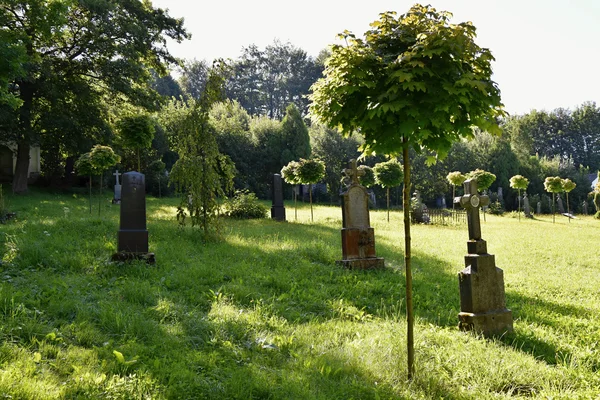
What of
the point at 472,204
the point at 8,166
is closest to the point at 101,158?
the point at 472,204

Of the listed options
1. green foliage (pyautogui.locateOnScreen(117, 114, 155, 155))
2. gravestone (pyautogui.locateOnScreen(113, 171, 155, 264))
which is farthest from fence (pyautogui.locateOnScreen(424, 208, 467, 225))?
gravestone (pyautogui.locateOnScreen(113, 171, 155, 264))

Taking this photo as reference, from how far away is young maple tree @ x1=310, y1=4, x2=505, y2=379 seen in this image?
3359 millimetres

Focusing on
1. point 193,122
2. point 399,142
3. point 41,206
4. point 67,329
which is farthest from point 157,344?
point 41,206

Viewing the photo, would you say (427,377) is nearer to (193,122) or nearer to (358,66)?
(358,66)

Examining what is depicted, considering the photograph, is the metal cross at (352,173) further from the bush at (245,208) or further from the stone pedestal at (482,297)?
the bush at (245,208)

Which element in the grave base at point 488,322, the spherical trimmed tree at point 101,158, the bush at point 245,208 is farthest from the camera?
the bush at point 245,208

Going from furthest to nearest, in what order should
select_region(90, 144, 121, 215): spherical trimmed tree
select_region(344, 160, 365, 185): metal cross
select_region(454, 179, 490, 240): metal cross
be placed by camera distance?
select_region(90, 144, 121, 215): spherical trimmed tree < select_region(344, 160, 365, 185): metal cross < select_region(454, 179, 490, 240): metal cross

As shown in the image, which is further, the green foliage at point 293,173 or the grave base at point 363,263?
the green foliage at point 293,173

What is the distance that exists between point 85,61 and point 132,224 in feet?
51.9

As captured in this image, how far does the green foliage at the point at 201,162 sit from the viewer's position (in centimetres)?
1009

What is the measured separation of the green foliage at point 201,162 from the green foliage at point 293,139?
2233 cm

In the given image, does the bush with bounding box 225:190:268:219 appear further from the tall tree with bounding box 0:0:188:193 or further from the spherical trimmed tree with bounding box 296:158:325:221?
the tall tree with bounding box 0:0:188:193

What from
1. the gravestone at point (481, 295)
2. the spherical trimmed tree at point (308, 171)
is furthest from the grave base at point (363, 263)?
the spherical trimmed tree at point (308, 171)

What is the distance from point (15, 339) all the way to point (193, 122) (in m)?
7.02
